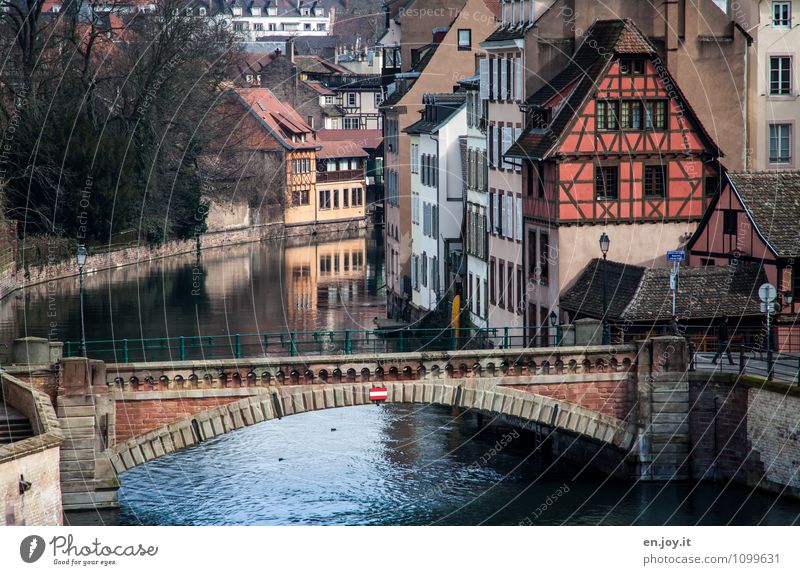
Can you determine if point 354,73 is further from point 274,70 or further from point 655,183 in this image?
point 655,183

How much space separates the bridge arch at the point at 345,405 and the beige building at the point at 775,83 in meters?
16.5

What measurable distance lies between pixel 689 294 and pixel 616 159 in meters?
7.49

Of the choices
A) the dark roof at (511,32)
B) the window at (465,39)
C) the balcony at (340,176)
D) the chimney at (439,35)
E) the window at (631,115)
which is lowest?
the window at (631,115)

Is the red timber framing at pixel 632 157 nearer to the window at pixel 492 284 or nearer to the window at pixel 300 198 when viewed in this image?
the window at pixel 492 284

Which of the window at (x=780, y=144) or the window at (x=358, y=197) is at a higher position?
the window at (x=358, y=197)

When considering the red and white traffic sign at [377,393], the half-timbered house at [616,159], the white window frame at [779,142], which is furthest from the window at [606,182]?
the red and white traffic sign at [377,393]

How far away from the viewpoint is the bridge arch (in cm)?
5019

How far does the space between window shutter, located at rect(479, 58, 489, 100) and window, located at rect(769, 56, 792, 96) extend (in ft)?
37.1

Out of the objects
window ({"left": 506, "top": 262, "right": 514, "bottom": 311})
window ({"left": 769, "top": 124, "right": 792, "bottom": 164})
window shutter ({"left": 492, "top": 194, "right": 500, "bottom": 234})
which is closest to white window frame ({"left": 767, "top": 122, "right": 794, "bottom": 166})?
window ({"left": 769, "top": 124, "right": 792, "bottom": 164})

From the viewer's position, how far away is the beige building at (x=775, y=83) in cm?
6606

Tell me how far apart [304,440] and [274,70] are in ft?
409

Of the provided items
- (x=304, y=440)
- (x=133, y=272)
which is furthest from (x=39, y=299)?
(x=304, y=440)

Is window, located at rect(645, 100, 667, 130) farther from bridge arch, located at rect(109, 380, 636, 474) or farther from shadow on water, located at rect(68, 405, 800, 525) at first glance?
bridge arch, located at rect(109, 380, 636, 474)

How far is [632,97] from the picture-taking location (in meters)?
62.7
